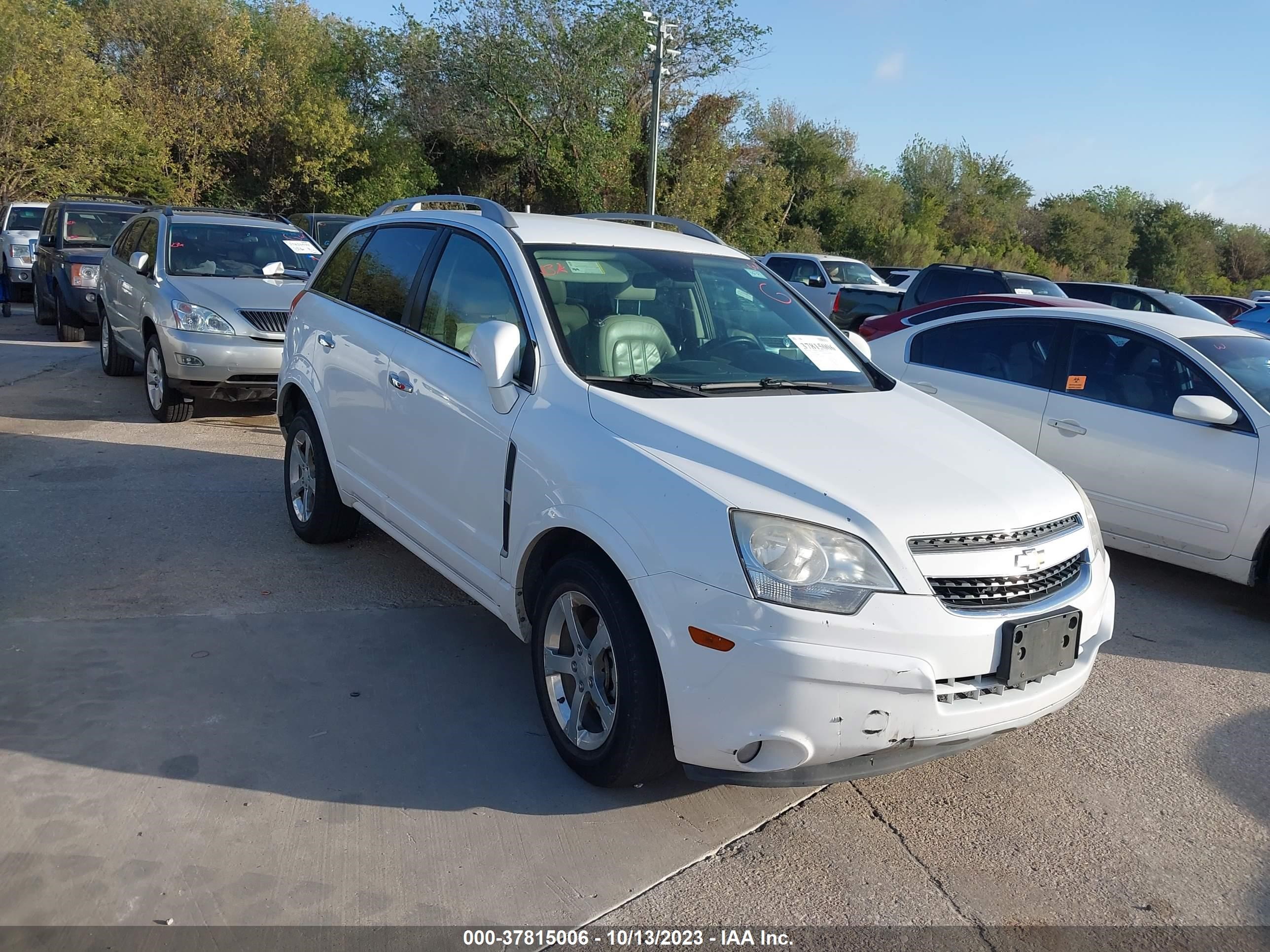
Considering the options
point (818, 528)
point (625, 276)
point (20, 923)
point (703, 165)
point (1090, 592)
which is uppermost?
point (703, 165)

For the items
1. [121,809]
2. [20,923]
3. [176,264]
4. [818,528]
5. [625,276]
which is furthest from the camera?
[176,264]

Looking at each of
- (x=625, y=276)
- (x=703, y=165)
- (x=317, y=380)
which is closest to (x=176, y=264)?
(x=317, y=380)

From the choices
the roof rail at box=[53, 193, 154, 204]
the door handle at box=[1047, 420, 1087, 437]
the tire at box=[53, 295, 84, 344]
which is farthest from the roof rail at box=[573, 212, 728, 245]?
the roof rail at box=[53, 193, 154, 204]

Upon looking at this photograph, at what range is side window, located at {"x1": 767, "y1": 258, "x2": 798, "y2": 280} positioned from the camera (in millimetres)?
18531

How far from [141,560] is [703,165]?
1247 inches

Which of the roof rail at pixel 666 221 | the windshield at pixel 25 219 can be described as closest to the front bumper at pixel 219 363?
the roof rail at pixel 666 221

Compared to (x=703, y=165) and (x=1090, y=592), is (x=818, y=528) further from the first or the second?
(x=703, y=165)

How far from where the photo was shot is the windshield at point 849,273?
729 inches

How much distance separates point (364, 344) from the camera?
15.9 ft

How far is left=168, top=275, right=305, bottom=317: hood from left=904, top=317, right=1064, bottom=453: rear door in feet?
15.9

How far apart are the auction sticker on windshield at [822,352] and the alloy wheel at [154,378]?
602 centimetres

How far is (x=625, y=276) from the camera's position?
418cm

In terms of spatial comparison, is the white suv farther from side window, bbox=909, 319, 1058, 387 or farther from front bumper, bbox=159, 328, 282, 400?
front bumper, bbox=159, 328, 282, 400

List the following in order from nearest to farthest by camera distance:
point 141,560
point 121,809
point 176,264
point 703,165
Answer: point 121,809 → point 141,560 → point 176,264 → point 703,165
